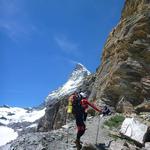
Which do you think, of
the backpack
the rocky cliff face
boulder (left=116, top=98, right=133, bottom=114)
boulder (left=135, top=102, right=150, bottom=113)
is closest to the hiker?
the backpack

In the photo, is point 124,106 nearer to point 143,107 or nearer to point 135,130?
point 143,107

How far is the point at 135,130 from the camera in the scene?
18328 mm

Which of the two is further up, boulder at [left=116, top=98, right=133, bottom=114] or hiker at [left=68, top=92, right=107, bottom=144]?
boulder at [left=116, top=98, right=133, bottom=114]

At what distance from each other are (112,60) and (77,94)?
2537 cm

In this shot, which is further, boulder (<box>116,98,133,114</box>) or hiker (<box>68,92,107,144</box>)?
boulder (<box>116,98,133,114</box>)

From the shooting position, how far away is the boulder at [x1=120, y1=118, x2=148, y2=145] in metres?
17.9

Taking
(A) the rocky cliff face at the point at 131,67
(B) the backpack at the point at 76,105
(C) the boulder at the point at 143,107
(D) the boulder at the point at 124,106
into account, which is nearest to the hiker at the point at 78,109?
(B) the backpack at the point at 76,105

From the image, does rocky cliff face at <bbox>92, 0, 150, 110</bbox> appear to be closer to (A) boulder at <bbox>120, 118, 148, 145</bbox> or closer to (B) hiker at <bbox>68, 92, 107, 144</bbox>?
(A) boulder at <bbox>120, 118, 148, 145</bbox>

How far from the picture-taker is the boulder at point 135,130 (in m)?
17.9

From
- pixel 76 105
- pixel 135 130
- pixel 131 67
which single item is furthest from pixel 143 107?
pixel 76 105

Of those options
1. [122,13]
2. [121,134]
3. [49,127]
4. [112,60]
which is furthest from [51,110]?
[121,134]

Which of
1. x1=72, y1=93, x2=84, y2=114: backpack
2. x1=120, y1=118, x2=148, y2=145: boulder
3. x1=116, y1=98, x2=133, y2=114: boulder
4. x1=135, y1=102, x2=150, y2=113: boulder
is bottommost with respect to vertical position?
x1=120, y1=118, x2=148, y2=145: boulder

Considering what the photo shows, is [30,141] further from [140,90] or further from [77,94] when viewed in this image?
[140,90]

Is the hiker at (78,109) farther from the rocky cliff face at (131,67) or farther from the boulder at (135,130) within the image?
the rocky cliff face at (131,67)
